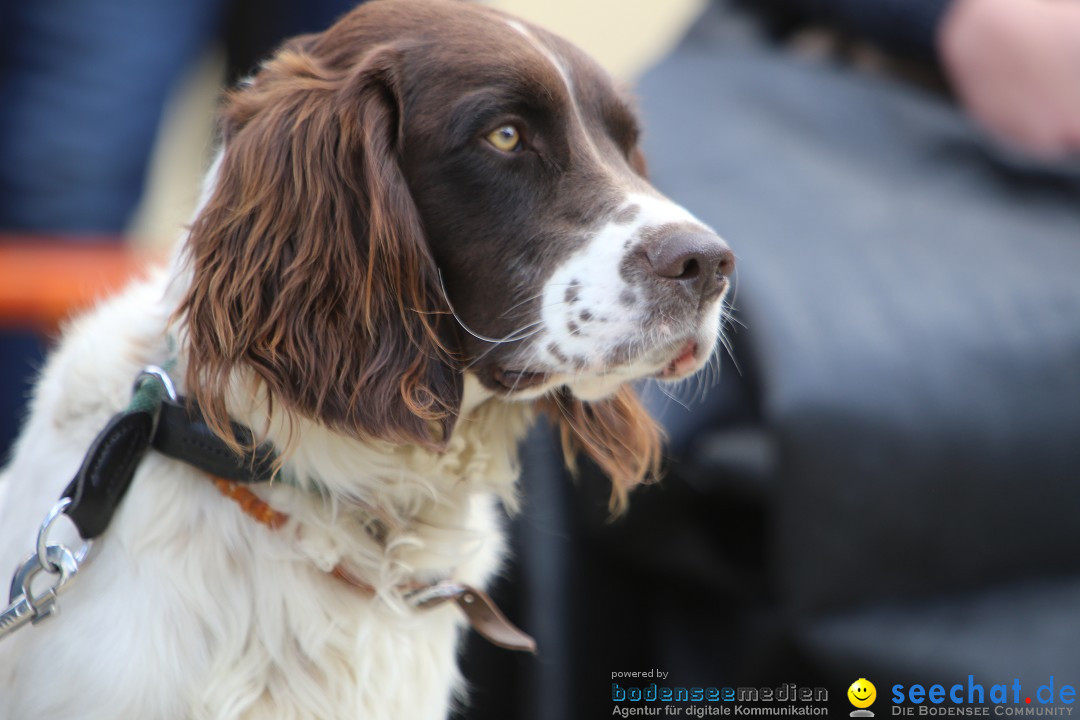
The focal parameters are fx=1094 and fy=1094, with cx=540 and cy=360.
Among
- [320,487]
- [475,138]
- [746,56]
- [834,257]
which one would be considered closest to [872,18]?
[746,56]

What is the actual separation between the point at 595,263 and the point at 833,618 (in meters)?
1.27

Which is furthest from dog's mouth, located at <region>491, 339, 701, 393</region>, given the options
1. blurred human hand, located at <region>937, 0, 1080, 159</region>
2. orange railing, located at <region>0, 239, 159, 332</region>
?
blurred human hand, located at <region>937, 0, 1080, 159</region>

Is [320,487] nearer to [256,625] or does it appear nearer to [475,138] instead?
[256,625]

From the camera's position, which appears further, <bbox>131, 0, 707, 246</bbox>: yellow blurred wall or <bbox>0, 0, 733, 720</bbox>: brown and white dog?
<bbox>131, 0, 707, 246</bbox>: yellow blurred wall

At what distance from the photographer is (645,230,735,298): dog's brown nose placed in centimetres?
174

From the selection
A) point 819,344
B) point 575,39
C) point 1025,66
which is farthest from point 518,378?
point 575,39

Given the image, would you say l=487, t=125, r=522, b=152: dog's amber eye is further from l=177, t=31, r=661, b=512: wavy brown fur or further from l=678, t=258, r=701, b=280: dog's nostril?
l=678, t=258, r=701, b=280: dog's nostril

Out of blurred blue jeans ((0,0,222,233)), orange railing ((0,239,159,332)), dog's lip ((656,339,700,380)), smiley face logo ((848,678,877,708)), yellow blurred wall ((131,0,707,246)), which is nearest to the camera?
dog's lip ((656,339,700,380))

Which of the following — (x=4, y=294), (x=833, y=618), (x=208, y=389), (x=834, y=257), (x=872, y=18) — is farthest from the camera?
(x=872, y=18)

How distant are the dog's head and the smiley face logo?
43.5 inches

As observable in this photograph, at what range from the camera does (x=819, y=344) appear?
263cm

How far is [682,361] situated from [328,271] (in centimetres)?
62

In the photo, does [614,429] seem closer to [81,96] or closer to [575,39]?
[81,96]

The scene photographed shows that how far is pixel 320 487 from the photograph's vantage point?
6.04 ft
